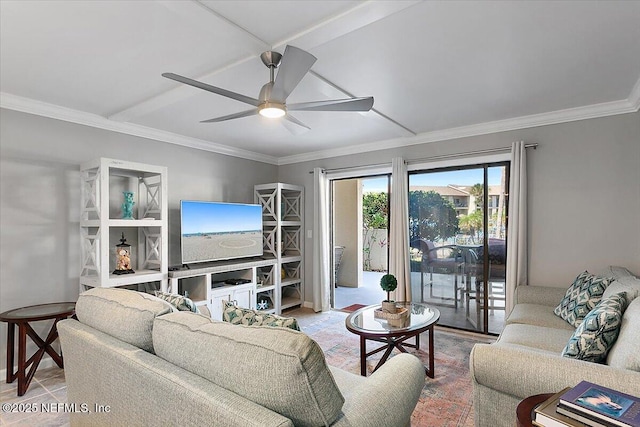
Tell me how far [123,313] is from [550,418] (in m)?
1.80

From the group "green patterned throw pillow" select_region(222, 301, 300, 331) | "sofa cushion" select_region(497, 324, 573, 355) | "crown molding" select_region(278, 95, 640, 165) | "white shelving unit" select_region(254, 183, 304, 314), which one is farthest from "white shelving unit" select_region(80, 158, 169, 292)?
"sofa cushion" select_region(497, 324, 573, 355)

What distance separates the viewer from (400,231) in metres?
4.21

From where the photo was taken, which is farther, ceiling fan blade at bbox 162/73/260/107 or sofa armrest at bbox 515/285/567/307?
sofa armrest at bbox 515/285/567/307

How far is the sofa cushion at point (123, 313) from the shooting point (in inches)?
59.6

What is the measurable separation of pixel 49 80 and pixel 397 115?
9.55ft

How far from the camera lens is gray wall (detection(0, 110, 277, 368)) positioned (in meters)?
2.88

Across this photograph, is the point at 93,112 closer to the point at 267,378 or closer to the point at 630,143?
the point at 267,378

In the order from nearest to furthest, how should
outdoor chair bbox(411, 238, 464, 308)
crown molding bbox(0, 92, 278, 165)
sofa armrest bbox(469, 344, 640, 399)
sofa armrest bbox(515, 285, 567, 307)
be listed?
sofa armrest bbox(469, 344, 640, 399) < crown molding bbox(0, 92, 278, 165) < sofa armrest bbox(515, 285, 567, 307) < outdoor chair bbox(411, 238, 464, 308)

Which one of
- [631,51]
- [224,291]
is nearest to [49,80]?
[224,291]

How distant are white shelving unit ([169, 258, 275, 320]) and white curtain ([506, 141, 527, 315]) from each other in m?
2.91

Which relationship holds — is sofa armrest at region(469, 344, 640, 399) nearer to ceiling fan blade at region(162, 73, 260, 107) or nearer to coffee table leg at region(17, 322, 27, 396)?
ceiling fan blade at region(162, 73, 260, 107)

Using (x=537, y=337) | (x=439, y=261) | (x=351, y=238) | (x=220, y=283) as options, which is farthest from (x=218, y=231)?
(x=351, y=238)

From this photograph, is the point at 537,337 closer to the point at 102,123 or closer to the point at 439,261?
the point at 439,261

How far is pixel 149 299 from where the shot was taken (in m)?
1.72
